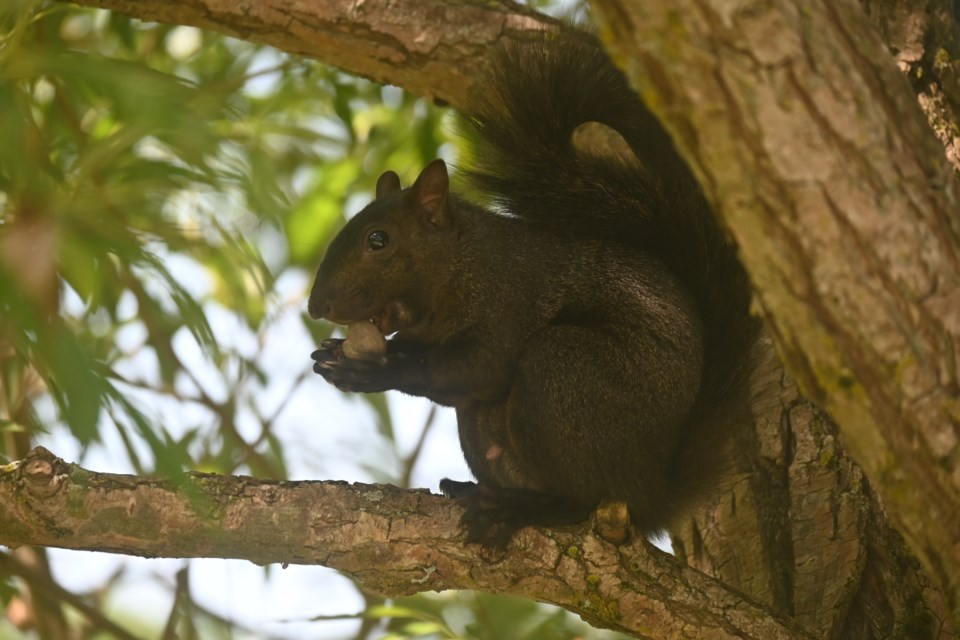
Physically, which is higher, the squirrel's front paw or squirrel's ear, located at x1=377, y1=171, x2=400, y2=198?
squirrel's ear, located at x1=377, y1=171, x2=400, y2=198

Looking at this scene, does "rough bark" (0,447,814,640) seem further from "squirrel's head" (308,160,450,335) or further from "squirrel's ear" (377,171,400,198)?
"squirrel's ear" (377,171,400,198)

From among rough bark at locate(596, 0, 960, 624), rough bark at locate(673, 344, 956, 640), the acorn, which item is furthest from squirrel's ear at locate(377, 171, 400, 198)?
rough bark at locate(596, 0, 960, 624)

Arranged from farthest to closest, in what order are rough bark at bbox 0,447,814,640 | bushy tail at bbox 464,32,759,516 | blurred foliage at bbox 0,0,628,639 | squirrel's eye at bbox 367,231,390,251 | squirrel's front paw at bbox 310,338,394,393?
squirrel's eye at bbox 367,231,390,251 → squirrel's front paw at bbox 310,338,394,393 → bushy tail at bbox 464,32,759,516 → rough bark at bbox 0,447,814,640 → blurred foliage at bbox 0,0,628,639

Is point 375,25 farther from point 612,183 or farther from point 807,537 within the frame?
point 807,537

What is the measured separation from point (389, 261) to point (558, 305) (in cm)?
44

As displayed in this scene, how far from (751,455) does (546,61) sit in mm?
1052

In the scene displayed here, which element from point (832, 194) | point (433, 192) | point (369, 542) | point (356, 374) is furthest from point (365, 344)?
point (832, 194)

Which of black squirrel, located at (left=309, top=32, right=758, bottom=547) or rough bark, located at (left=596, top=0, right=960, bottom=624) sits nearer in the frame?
rough bark, located at (left=596, top=0, right=960, bottom=624)

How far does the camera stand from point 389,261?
8.78ft

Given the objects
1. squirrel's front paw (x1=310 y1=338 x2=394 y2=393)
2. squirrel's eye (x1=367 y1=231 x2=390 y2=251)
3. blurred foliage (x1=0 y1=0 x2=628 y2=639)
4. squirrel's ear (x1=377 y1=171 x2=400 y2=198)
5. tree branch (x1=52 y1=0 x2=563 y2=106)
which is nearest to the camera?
blurred foliage (x1=0 y1=0 x2=628 y2=639)

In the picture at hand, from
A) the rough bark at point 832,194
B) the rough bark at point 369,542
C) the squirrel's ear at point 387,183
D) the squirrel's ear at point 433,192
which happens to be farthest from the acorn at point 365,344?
the rough bark at point 832,194

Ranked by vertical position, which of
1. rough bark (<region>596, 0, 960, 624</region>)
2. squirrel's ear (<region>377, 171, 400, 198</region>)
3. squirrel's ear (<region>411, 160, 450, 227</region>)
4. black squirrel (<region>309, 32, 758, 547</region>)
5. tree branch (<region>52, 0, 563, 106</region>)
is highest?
tree branch (<region>52, 0, 563, 106</region>)

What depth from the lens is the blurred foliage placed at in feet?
3.18

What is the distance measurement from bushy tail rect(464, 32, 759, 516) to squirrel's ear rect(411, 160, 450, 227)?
0.12 metres
